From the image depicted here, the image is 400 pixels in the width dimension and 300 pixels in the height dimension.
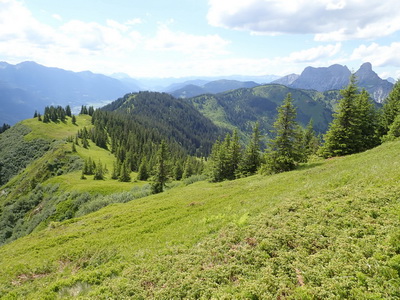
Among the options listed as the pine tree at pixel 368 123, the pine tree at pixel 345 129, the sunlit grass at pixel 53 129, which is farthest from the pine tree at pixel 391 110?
the sunlit grass at pixel 53 129

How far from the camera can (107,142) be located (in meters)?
159

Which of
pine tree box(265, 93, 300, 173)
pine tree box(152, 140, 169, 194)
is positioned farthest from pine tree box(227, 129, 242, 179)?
pine tree box(265, 93, 300, 173)

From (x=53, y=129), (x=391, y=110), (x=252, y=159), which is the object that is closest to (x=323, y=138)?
(x=252, y=159)

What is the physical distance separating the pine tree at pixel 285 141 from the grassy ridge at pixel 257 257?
58.6 feet

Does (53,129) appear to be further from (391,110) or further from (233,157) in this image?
(391,110)

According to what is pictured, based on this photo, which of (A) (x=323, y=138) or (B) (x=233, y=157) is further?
(B) (x=233, y=157)

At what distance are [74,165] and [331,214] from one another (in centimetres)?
10421

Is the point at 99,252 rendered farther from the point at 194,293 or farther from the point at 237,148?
the point at 237,148

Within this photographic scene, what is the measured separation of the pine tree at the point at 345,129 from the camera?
133ft

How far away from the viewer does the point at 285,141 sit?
36.9 meters

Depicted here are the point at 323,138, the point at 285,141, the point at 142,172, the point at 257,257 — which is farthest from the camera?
the point at 142,172

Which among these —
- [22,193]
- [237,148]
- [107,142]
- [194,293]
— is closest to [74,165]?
[22,193]

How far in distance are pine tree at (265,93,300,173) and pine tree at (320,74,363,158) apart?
949 cm

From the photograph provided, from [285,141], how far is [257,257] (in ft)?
95.5
